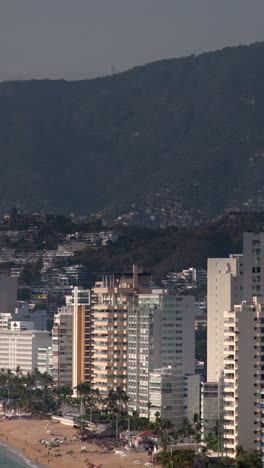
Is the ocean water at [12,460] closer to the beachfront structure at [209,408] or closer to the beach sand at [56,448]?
the beach sand at [56,448]

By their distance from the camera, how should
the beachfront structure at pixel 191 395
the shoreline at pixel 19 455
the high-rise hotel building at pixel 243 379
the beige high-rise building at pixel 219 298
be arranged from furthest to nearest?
the beige high-rise building at pixel 219 298, the beachfront structure at pixel 191 395, the shoreline at pixel 19 455, the high-rise hotel building at pixel 243 379

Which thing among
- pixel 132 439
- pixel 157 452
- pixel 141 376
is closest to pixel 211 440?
pixel 157 452

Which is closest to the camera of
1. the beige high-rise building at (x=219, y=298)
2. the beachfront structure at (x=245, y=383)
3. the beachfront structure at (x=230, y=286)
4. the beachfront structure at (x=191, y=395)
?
the beachfront structure at (x=245, y=383)

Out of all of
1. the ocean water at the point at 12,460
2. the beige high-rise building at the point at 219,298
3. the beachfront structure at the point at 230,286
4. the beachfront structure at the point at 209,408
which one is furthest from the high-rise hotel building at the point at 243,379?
the beige high-rise building at the point at 219,298

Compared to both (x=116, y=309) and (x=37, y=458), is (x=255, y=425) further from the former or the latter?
(x=116, y=309)

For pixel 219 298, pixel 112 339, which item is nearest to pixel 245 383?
pixel 219 298

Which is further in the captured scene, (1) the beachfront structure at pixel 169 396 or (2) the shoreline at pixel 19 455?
(1) the beachfront structure at pixel 169 396

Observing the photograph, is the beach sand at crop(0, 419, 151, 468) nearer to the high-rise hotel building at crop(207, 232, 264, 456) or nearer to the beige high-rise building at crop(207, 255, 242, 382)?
the high-rise hotel building at crop(207, 232, 264, 456)
